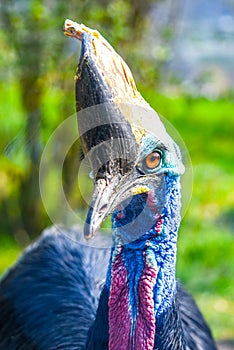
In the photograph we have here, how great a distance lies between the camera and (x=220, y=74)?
28.0ft

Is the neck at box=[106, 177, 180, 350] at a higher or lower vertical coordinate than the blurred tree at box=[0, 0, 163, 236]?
lower

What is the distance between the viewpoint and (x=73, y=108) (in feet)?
14.6

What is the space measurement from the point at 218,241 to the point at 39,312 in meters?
2.29

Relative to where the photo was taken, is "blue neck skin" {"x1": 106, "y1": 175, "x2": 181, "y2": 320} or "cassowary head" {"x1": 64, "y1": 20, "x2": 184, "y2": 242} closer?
"cassowary head" {"x1": 64, "y1": 20, "x2": 184, "y2": 242}

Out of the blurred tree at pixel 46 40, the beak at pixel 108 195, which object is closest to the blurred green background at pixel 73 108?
the blurred tree at pixel 46 40

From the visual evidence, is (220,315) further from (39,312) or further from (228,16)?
(228,16)

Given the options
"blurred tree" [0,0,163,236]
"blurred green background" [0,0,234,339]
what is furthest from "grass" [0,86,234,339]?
"blurred tree" [0,0,163,236]

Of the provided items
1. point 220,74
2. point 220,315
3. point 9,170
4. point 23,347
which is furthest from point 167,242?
point 220,74

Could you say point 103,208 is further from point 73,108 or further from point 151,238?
point 73,108

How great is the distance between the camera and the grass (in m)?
4.43

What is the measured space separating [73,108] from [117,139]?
2650 millimetres

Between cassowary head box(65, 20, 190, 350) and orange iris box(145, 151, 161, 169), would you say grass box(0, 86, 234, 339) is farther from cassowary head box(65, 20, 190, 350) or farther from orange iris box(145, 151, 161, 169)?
orange iris box(145, 151, 161, 169)

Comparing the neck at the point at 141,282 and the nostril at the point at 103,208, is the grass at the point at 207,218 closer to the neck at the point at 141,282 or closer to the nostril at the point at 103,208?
the neck at the point at 141,282

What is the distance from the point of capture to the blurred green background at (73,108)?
14.3 feet
